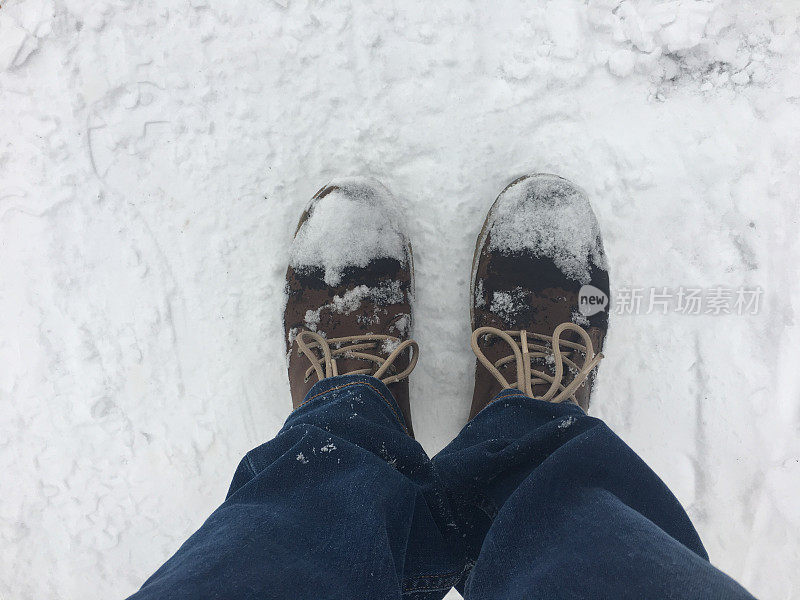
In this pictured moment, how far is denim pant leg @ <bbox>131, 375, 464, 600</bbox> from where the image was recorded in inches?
19.7

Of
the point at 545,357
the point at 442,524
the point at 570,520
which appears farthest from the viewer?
the point at 545,357

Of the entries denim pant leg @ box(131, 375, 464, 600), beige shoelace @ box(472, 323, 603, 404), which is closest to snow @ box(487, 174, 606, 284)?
beige shoelace @ box(472, 323, 603, 404)

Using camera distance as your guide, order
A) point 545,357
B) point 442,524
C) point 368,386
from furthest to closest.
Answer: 1. point 545,357
2. point 368,386
3. point 442,524

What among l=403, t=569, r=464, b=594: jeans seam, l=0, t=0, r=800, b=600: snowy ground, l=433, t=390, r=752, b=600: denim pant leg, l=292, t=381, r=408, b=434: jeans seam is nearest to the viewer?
l=433, t=390, r=752, b=600: denim pant leg

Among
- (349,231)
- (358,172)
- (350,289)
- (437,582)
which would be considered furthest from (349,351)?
(437,582)

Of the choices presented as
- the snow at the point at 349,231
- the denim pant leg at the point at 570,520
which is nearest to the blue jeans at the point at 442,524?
the denim pant leg at the point at 570,520

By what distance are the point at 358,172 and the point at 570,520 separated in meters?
0.72

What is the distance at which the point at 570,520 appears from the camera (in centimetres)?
54

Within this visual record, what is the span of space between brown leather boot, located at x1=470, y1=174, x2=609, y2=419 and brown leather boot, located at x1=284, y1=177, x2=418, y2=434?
0.48 ft

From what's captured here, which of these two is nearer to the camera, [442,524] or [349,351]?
[442,524]

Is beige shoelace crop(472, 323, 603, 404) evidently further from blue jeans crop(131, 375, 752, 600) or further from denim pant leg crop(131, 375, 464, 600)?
denim pant leg crop(131, 375, 464, 600)

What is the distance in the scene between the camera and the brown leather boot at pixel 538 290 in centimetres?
94

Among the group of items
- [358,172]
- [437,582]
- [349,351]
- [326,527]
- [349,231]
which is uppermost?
[358,172]

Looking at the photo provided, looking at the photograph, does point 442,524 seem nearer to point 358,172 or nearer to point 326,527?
point 326,527
